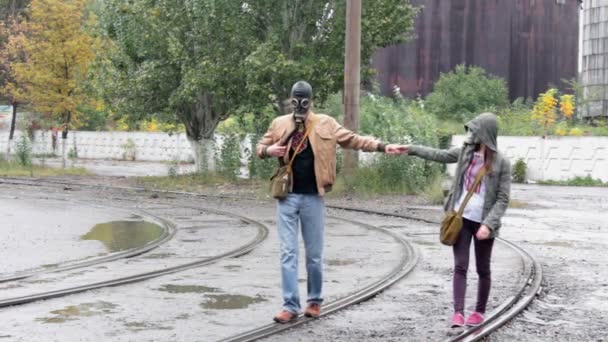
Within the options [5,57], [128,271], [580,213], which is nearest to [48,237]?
[128,271]

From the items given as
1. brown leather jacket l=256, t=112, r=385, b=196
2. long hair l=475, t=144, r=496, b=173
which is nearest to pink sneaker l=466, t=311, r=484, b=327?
long hair l=475, t=144, r=496, b=173

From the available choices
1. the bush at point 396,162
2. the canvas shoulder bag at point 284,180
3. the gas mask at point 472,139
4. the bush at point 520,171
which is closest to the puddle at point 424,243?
the canvas shoulder bag at point 284,180

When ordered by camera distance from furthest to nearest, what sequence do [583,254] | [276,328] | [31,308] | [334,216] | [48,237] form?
[334,216], [48,237], [583,254], [31,308], [276,328]

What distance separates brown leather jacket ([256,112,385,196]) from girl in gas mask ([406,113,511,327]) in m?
0.77

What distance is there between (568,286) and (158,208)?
11.6 metres

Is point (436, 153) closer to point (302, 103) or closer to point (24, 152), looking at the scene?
point (302, 103)

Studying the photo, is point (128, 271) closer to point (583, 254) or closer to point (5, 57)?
point (583, 254)

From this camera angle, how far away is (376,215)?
1945cm

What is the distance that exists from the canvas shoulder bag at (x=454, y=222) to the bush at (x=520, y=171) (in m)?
25.6

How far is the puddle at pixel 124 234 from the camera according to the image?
14227 millimetres

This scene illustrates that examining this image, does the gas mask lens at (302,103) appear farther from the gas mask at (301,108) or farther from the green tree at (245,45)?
the green tree at (245,45)

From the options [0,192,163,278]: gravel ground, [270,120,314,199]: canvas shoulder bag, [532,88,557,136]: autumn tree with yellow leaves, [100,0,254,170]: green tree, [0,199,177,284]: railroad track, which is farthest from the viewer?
[532,88,557,136]: autumn tree with yellow leaves

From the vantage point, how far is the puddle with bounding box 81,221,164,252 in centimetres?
1423

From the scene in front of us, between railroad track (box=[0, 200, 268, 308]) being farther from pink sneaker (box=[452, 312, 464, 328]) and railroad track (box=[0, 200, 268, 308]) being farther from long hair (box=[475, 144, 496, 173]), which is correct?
long hair (box=[475, 144, 496, 173])
